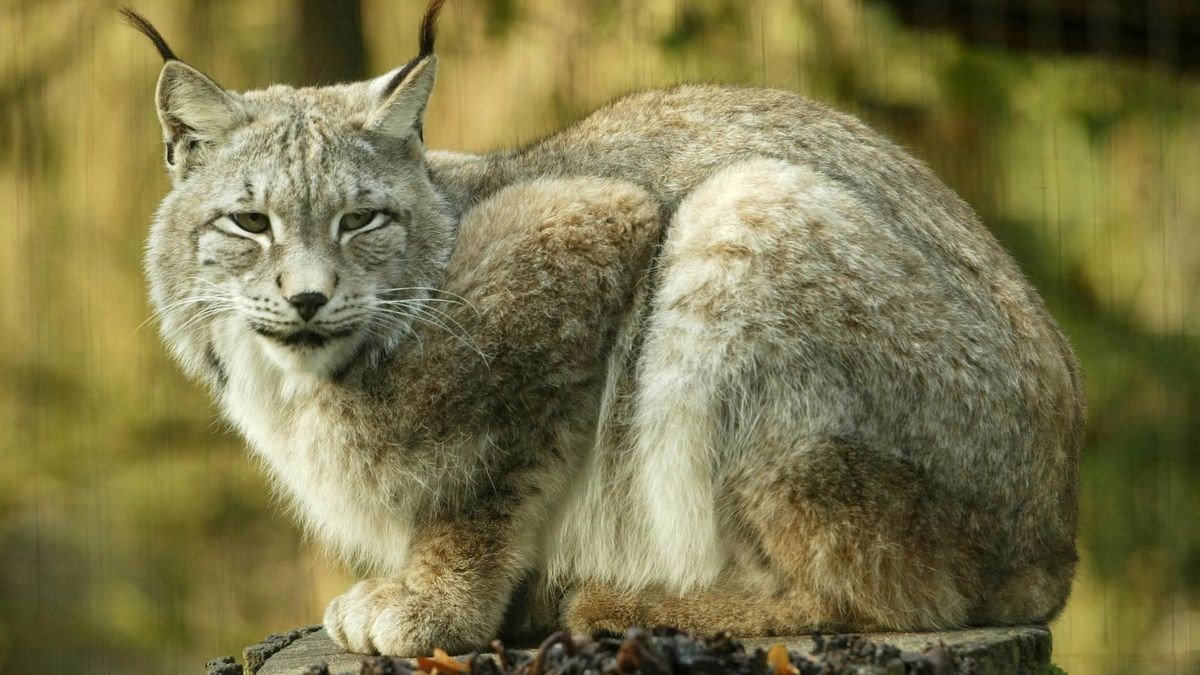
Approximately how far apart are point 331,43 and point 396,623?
319 centimetres

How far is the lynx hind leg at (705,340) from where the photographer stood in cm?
429

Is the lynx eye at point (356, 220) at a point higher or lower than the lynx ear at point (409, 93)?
lower

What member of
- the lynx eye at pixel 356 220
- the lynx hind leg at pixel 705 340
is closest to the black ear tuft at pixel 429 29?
the lynx eye at pixel 356 220

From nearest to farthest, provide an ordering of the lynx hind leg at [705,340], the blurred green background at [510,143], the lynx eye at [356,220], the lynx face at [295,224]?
1. the lynx hind leg at [705,340]
2. the lynx face at [295,224]
3. the lynx eye at [356,220]
4. the blurred green background at [510,143]

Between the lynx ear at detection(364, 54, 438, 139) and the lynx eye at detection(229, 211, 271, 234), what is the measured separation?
18.4 inches

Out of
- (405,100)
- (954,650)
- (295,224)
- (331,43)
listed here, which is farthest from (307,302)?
(331,43)

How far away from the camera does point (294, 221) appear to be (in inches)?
174

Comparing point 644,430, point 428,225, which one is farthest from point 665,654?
point 428,225

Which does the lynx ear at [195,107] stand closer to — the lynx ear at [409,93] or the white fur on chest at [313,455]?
the lynx ear at [409,93]

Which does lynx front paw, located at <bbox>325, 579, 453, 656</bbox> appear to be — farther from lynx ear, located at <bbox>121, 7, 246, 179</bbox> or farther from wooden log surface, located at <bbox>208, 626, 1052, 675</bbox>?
lynx ear, located at <bbox>121, 7, 246, 179</bbox>

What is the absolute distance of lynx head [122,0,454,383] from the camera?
4.40m

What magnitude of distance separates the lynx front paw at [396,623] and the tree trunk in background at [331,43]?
283 cm

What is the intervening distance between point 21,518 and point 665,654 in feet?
19.4

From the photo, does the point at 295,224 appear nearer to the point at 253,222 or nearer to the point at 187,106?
the point at 253,222
